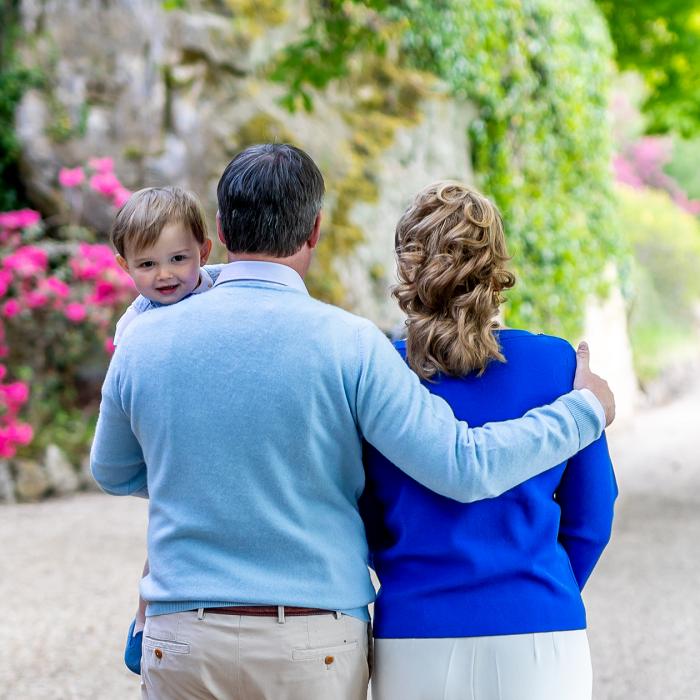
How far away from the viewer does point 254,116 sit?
26.6 feet

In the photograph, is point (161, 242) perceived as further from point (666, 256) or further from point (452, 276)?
point (666, 256)

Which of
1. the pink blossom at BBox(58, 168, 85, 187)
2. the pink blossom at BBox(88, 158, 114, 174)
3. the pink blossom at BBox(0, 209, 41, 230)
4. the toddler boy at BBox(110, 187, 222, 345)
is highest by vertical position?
the toddler boy at BBox(110, 187, 222, 345)

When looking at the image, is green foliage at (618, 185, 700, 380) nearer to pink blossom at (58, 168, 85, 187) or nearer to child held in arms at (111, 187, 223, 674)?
pink blossom at (58, 168, 85, 187)

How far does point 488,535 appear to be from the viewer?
1.72m

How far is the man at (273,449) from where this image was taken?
5.41 feet

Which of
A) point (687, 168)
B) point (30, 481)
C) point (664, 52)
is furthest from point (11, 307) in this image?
point (687, 168)

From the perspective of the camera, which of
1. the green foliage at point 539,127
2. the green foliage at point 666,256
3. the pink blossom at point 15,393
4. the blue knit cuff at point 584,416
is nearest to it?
the blue knit cuff at point 584,416

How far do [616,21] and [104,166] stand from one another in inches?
219

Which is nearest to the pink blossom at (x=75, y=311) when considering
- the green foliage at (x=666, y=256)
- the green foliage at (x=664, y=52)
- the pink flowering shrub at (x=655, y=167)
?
the green foliage at (x=664, y=52)

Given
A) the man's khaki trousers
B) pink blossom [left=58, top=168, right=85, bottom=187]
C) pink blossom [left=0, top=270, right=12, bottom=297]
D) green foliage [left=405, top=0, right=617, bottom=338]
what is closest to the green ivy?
green foliage [left=405, top=0, right=617, bottom=338]

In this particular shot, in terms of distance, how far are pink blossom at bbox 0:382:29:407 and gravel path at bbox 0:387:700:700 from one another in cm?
77

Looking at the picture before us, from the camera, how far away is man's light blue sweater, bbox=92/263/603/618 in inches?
64.8

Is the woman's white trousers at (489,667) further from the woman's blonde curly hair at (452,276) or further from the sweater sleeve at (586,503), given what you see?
the woman's blonde curly hair at (452,276)

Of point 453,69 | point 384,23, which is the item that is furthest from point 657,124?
point 384,23
